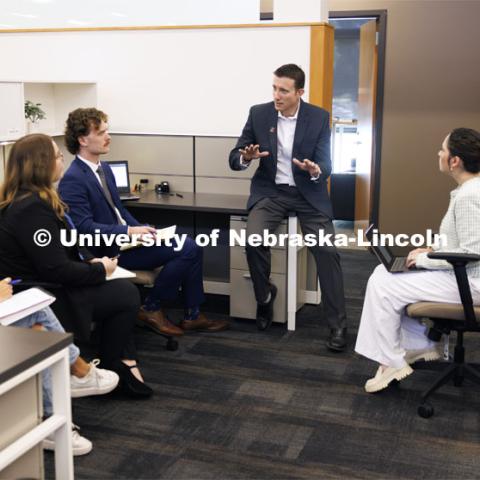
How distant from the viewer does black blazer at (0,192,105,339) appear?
2.60 m

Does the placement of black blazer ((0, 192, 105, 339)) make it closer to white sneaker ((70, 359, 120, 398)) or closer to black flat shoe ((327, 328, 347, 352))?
white sneaker ((70, 359, 120, 398))

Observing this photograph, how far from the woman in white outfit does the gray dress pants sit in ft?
2.26

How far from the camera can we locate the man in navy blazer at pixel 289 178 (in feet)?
12.4

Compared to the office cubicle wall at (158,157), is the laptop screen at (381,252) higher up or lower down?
lower down

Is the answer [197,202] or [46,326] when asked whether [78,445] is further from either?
[197,202]

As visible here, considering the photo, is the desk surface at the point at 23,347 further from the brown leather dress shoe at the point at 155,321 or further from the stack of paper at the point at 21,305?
the brown leather dress shoe at the point at 155,321

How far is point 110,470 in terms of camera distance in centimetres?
248

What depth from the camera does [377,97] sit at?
225 inches

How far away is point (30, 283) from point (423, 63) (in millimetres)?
3875

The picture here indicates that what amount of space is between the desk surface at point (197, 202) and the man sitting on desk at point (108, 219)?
31 centimetres

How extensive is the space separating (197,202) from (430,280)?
64.0 inches

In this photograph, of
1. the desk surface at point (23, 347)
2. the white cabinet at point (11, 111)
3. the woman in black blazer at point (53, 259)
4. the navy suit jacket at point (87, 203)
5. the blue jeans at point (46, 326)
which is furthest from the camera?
the white cabinet at point (11, 111)

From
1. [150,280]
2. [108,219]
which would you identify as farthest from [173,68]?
[150,280]

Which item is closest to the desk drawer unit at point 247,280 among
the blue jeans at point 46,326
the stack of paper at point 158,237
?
the stack of paper at point 158,237
